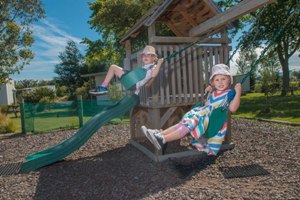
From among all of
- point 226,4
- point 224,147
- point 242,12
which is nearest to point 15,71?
point 224,147

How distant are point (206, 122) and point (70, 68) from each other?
48788 mm

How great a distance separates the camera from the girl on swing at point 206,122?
287 centimetres

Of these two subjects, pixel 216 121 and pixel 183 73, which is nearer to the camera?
pixel 216 121

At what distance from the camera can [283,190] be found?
150 inches

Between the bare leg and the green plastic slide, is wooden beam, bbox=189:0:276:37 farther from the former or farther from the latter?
the green plastic slide

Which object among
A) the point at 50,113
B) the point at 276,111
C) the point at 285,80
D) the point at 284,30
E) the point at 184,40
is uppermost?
the point at 284,30

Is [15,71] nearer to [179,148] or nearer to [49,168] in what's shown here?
[49,168]

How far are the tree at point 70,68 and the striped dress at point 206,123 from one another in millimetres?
42671

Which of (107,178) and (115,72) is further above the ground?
(115,72)

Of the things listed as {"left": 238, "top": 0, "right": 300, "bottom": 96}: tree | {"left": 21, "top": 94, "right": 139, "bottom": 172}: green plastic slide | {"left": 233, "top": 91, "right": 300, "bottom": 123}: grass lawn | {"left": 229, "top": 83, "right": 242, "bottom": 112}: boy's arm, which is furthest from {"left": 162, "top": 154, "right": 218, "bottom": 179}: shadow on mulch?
{"left": 238, "top": 0, "right": 300, "bottom": 96}: tree

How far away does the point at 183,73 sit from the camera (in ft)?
18.8

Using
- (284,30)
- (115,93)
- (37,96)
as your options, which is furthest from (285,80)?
(37,96)

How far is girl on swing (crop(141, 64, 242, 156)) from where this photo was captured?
9.42 feet

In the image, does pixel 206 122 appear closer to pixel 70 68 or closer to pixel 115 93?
pixel 115 93
